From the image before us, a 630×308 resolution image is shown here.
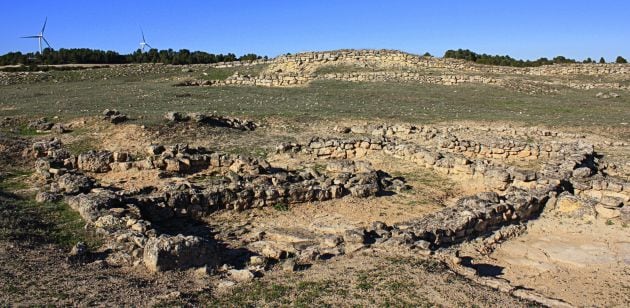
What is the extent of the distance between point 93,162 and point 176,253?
7.63 m

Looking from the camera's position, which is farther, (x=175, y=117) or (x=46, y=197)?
(x=175, y=117)

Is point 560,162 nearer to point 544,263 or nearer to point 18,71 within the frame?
point 544,263

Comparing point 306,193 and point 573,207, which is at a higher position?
point 306,193

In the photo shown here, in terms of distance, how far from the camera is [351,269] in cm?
866

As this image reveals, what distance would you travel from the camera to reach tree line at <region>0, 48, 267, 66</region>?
49.1 m

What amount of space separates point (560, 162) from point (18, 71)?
4186 centimetres

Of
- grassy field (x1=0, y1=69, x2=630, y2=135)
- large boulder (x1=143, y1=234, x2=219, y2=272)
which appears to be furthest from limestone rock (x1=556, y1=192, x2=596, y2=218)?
grassy field (x1=0, y1=69, x2=630, y2=135)

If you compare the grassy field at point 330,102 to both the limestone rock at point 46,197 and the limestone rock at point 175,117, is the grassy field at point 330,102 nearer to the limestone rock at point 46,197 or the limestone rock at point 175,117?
the limestone rock at point 175,117

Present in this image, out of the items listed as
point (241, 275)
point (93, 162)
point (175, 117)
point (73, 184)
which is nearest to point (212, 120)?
point (175, 117)

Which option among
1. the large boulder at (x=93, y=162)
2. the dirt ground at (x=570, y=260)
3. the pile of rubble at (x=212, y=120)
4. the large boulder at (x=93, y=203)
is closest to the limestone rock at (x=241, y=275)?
the large boulder at (x=93, y=203)

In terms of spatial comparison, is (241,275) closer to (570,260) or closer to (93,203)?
(93,203)

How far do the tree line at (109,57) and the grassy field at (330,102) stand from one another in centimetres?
1343

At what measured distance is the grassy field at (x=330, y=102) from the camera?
23844mm

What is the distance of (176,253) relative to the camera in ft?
27.7
